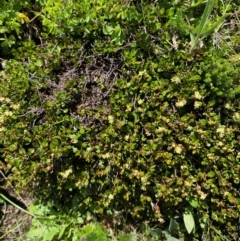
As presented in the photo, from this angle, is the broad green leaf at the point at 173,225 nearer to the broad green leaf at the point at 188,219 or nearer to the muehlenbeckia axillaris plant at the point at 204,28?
the broad green leaf at the point at 188,219

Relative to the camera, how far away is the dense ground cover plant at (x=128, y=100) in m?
2.22

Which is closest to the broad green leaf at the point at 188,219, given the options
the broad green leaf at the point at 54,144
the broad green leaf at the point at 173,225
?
the broad green leaf at the point at 173,225

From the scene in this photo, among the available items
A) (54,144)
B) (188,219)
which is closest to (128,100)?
(54,144)

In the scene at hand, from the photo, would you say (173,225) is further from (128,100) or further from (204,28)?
(204,28)

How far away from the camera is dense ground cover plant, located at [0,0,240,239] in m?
2.22

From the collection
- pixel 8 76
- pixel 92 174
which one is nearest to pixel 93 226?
pixel 92 174

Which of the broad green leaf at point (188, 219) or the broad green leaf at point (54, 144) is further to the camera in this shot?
the broad green leaf at point (188, 219)

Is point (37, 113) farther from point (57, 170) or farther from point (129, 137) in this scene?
point (129, 137)

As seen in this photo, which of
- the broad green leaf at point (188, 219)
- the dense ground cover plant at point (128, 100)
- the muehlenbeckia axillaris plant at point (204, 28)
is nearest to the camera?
the muehlenbeckia axillaris plant at point (204, 28)

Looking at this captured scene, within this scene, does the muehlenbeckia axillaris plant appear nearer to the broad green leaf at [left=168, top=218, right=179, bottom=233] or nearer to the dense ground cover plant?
the dense ground cover plant

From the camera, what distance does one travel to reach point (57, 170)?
2451 millimetres

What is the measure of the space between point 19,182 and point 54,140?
361mm

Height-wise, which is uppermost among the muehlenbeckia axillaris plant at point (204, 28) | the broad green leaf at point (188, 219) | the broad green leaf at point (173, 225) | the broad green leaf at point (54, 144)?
the muehlenbeckia axillaris plant at point (204, 28)

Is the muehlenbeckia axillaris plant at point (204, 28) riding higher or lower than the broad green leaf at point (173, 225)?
higher
